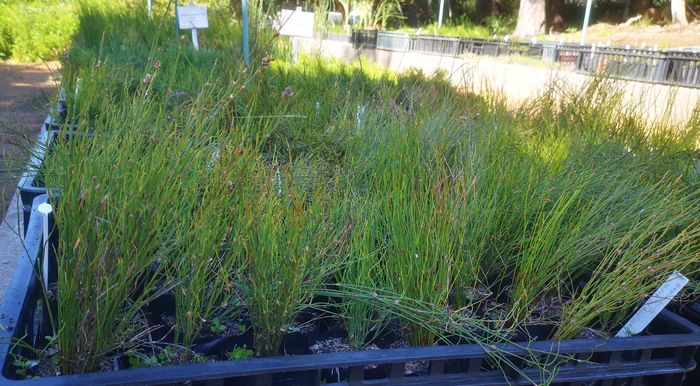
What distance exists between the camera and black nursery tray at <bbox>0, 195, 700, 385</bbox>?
1.09 metres

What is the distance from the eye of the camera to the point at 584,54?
23.7 ft

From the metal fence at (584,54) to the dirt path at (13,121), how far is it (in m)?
2.40

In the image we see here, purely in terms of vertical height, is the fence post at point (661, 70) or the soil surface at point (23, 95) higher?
the fence post at point (661, 70)

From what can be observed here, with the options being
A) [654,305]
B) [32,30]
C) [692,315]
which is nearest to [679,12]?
[32,30]

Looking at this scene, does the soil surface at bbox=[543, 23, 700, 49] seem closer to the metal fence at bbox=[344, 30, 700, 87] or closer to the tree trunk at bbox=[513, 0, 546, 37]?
the tree trunk at bbox=[513, 0, 546, 37]

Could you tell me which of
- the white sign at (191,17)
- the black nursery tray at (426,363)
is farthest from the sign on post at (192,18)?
the black nursery tray at (426,363)

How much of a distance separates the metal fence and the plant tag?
2.01 metres

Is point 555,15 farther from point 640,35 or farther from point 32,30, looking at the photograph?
point 32,30

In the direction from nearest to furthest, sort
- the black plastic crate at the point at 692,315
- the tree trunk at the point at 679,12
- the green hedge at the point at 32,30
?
the black plastic crate at the point at 692,315, the green hedge at the point at 32,30, the tree trunk at the point at 679,12

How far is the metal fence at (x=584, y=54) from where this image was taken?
4973 millimetres

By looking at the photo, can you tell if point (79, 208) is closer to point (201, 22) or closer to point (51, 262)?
point (51, 262)

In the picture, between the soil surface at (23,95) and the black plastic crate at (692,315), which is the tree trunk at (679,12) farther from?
the black plastic crate at (692,315)

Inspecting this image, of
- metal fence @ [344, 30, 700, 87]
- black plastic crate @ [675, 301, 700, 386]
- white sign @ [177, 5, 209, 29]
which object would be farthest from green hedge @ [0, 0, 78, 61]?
black plastic crate @ [675, 301, 700, 386]

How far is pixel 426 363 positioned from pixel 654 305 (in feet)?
1.80
